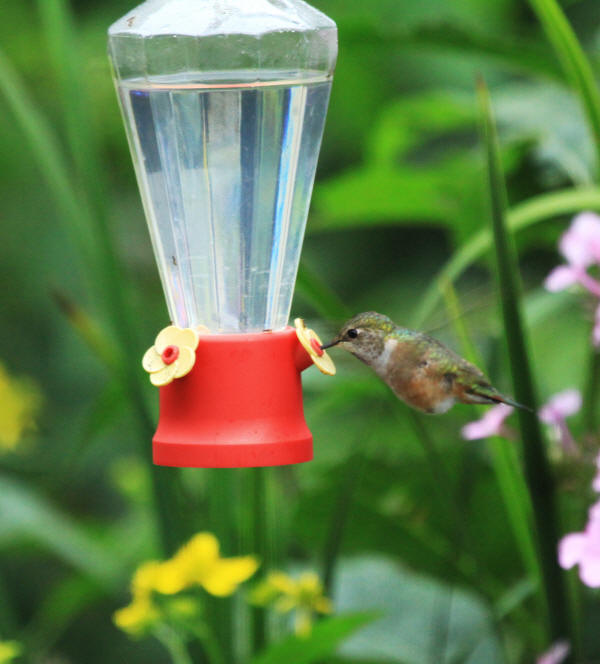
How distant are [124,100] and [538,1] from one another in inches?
18.6

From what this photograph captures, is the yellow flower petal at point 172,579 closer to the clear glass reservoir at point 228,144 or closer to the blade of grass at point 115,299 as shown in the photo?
the blade of grass at point 115,299

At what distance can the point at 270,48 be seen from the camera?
109 centimetres

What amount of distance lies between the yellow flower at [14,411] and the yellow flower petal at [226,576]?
1486 mm

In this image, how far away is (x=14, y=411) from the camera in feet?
8.54

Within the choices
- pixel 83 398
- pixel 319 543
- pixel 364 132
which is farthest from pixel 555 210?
pixel 83 398

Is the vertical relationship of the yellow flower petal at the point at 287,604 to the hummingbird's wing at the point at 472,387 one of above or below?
below

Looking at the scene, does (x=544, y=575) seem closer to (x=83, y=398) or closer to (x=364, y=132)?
(x=364, y=132)

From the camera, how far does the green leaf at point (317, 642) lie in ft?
3.69

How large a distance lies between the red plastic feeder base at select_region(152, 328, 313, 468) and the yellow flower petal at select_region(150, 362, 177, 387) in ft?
0.12

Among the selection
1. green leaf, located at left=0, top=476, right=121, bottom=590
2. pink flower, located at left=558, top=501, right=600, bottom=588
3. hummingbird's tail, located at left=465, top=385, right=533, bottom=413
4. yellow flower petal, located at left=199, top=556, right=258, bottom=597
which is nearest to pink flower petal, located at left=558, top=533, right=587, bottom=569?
pink flower, located at left=558, top=501, right=600, bottom=588

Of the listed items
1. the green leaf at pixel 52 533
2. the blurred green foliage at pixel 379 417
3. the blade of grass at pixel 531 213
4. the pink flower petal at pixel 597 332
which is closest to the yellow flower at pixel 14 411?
the blurred green foliage at pixel 379 417

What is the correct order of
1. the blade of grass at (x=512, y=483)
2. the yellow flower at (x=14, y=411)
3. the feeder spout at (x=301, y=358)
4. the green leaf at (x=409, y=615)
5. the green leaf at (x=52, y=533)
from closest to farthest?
the feeder spout at (x=301, y=358)
the blade of grass at (x=512, y=483)
the green leaf at (x=409, y=615)
the green leaf at (x=52, y=533)
the yellow flower at (x=14, y=411)

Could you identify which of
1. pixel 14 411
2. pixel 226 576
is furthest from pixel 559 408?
pixel 14 411

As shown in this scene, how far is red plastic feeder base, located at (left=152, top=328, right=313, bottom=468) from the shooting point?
0.97 meters
